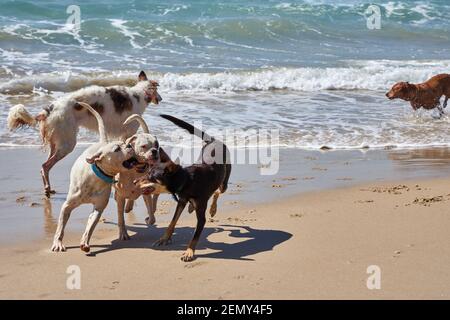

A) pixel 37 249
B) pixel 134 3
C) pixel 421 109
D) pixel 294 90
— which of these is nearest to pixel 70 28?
pixel 134 3

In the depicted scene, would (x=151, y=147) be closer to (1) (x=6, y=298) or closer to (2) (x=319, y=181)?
(1) (x=6, y=298)

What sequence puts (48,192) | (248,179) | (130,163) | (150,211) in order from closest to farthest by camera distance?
(130,163)
(150,211)
(48,192)
(248,179)

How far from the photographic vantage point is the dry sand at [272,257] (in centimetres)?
470

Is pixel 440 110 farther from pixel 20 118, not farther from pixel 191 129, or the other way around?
pixel 191 129

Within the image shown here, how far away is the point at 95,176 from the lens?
5750 mm

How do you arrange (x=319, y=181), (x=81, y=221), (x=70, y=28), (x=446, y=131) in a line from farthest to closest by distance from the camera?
(x=70, y=28) → (x=446, y=131) → (x=319, y=181) → (x=81, y=221)

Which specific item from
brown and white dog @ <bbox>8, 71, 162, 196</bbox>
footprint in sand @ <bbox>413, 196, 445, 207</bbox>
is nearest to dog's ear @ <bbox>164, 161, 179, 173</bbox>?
footprint in sand @ <bbox>413, 196, 445, 207</bbox>

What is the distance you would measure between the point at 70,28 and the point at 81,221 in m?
16.2

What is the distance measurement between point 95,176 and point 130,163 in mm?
325

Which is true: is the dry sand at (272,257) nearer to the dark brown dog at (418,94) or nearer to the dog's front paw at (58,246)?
the dog's front paw at (58,246)

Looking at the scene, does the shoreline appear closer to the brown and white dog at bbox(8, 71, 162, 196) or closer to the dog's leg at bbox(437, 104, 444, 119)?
the brown and white dog at bbox(8, 71, 162, 196)

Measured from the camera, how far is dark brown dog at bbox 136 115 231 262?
215 inches

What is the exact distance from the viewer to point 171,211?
711 centimetres

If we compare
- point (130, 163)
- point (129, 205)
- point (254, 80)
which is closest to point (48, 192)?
point (129, 205)
